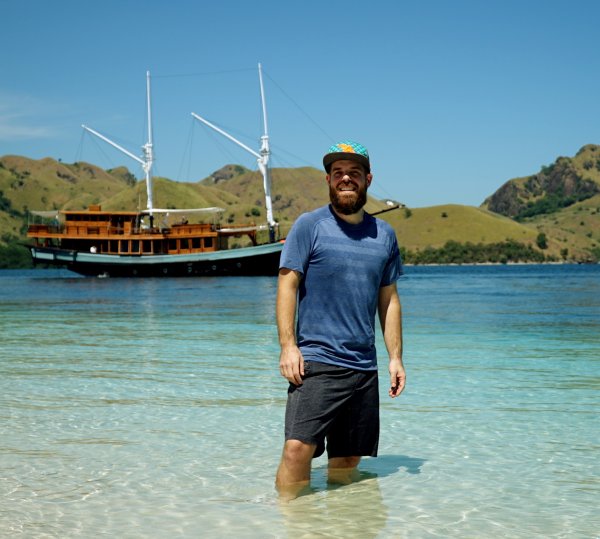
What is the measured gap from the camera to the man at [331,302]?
14.6 feet

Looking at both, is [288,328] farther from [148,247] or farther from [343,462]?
[148,247]

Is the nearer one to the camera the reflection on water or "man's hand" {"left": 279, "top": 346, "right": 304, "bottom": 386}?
"man's hand" {"left": 279, "top": 346, "right": 304, "bottom": 386}

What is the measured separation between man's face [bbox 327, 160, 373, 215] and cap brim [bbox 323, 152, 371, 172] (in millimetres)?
22

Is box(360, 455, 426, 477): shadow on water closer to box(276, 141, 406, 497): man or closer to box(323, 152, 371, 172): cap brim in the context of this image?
box(276, 141, 406, 497): man

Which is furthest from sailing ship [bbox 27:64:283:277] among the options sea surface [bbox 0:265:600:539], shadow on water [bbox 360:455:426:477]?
shadow on water [bbox 360:455:426:477]

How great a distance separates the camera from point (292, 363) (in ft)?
14.5

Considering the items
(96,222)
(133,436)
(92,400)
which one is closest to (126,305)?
(92,400)

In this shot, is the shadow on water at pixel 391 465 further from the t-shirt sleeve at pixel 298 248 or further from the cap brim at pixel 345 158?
the cap brim at pixel 345 158

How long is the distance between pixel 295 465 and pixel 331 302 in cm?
98

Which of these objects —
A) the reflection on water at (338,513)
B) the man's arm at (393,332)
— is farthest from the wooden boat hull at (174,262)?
the man's arm at (393,332)

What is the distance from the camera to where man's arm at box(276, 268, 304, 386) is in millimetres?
4414

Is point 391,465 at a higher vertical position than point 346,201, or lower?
lower

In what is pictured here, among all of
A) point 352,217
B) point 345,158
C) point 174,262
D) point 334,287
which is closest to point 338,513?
point 334,287

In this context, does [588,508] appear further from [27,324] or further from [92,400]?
[27,324]
